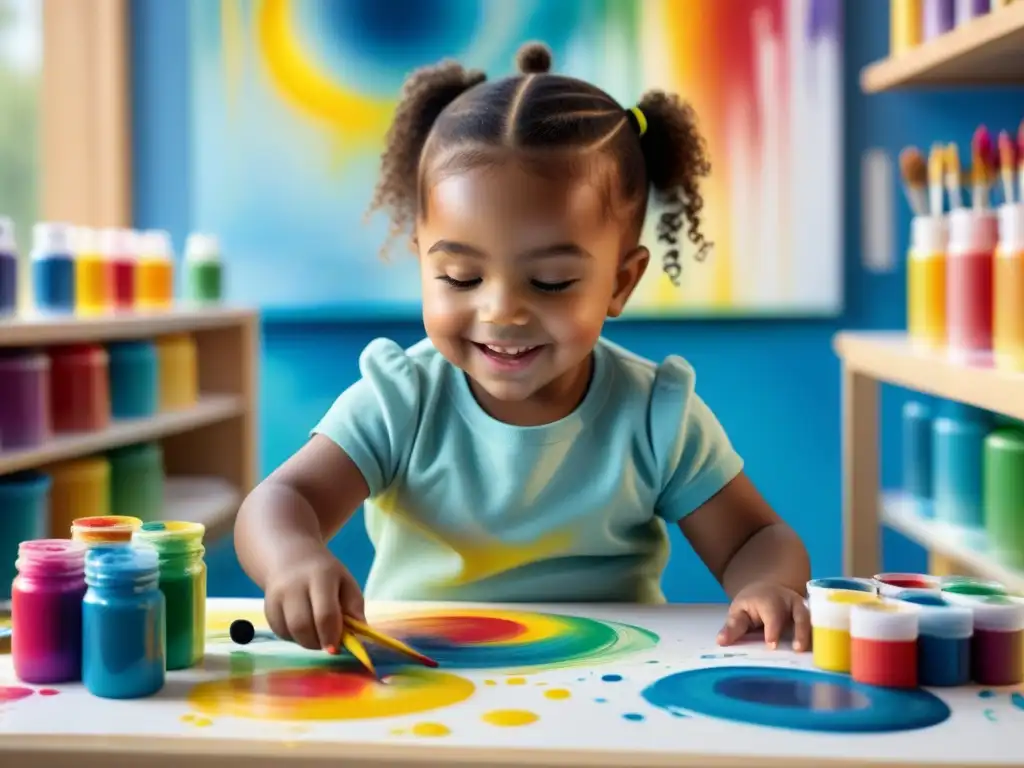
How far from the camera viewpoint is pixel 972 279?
1.46 m

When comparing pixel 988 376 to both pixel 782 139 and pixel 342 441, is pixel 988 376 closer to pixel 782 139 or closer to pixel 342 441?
pixel 342 441

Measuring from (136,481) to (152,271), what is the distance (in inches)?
17.6

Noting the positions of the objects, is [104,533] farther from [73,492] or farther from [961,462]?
[961,462]

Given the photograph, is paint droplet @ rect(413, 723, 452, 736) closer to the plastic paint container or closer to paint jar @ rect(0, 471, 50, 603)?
paint jar @ rect(0, 471, 50, 603)

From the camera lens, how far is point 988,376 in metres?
1.25

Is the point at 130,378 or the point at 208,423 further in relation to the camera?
the point at 208,423

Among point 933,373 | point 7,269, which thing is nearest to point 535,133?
point 933,373

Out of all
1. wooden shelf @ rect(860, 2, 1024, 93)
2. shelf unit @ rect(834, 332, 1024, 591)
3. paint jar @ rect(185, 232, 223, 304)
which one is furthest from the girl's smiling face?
paint jar @ rect(185, 232, 223, 304)

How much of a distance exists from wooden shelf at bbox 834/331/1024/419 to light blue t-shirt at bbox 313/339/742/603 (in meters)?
0.30

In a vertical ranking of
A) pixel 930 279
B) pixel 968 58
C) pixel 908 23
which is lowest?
pixel 930 279

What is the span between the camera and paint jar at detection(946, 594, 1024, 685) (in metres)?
0.71

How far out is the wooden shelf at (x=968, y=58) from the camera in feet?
4.86

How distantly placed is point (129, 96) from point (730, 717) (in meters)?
2.47

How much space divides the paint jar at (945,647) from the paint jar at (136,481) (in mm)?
1490
